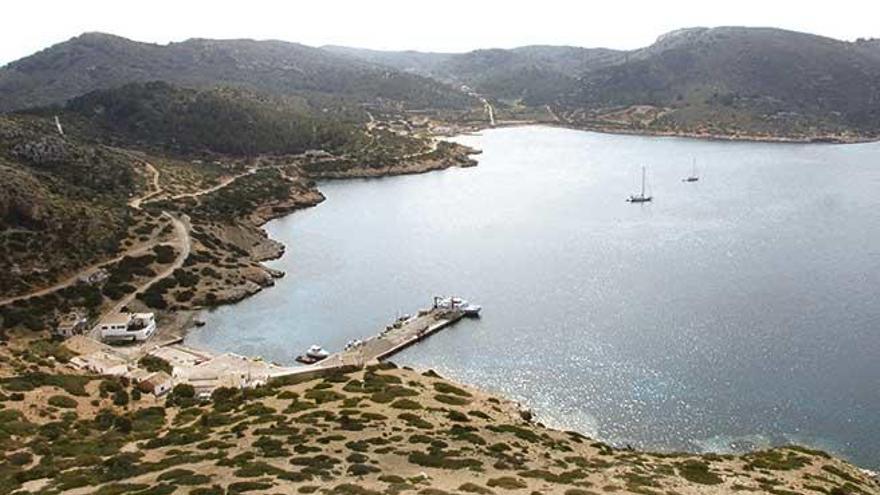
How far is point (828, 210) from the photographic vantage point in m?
175

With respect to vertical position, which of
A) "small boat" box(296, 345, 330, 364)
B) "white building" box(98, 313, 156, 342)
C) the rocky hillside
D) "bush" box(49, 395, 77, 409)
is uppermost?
the rocky hillside

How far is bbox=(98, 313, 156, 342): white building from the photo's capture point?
96.3m

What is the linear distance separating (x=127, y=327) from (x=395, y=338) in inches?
1329

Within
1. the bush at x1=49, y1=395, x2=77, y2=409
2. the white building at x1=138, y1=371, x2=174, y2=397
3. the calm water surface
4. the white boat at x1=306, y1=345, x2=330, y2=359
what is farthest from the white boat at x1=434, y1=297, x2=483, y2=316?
the bush at x1=49, y1=395, x2=77, y2=409

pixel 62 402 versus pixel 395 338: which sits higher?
pixel 62 402

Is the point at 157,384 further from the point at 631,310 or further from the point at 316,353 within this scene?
the point at 631,310

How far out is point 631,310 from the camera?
108m

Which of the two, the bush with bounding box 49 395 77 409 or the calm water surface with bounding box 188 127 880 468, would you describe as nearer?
the bush with bounding box 49 395 77 409

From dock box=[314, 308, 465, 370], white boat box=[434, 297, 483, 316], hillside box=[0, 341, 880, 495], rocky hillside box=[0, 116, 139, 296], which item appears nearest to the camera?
hillside box=[0, 341, 880, 495]

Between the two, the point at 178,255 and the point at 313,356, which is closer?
the point at 313,356

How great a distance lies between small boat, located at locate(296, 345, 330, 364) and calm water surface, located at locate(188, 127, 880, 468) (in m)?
1.61

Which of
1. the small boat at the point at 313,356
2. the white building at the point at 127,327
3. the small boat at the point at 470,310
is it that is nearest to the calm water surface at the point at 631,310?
the small boat at the point at 313,356

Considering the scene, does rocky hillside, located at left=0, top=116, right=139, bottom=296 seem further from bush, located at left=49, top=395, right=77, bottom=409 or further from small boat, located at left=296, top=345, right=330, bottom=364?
bush, located at left=49, top=395, right=77, bottom=409

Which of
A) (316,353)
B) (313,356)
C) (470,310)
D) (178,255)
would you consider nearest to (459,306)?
(470,310)
